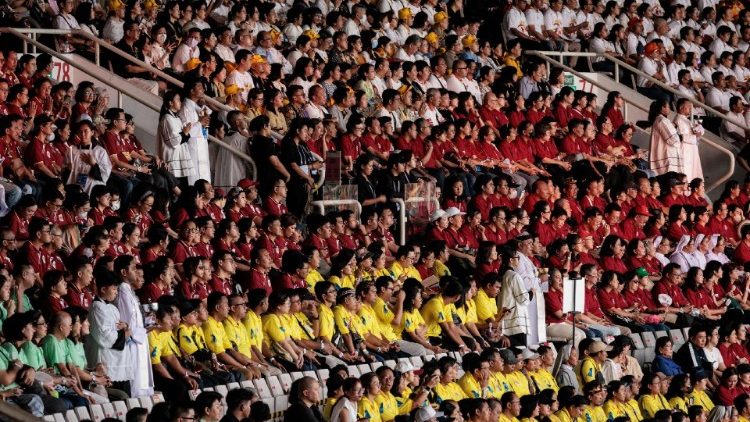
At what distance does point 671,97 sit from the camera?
78.7 ft

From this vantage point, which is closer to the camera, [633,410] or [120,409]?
[120,409]

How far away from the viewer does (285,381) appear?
1466 cm

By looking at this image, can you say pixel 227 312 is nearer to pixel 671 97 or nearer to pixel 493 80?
pixel 493 80

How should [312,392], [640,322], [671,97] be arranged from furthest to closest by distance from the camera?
[671,97] → [640,322] → [312,392]

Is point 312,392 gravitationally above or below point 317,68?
below

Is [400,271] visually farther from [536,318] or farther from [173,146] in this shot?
[173,146]

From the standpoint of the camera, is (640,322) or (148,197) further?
(640,322)

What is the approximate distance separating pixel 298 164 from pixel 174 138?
4.36ft

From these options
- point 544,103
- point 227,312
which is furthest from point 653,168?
point 227,312

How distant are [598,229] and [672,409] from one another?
143 inches

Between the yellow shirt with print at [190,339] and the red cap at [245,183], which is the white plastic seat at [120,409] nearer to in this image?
the yellow shirt with print at [190,339]

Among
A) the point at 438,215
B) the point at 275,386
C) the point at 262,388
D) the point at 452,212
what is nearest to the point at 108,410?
the point at 262,388

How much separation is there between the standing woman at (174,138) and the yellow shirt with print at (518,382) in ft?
12.4

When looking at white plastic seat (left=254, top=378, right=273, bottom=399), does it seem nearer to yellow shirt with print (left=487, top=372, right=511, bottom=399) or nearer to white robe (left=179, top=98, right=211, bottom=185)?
yellow shirt with print (left=487, top=372, right=511, bottom=399)
